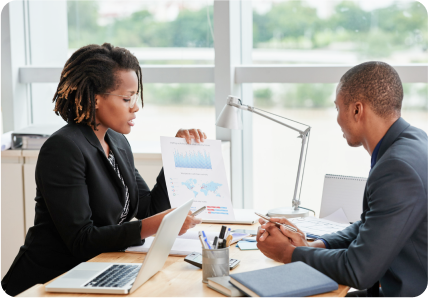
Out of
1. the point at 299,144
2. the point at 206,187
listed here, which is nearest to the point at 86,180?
the point at 206,187

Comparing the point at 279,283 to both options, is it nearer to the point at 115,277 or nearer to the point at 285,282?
the point at 285,282

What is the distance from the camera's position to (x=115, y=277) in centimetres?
145

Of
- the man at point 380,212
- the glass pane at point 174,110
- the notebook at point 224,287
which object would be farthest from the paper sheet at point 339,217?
the glass pane at point 174,110

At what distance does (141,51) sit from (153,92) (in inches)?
12.6

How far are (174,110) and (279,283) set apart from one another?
2.38m

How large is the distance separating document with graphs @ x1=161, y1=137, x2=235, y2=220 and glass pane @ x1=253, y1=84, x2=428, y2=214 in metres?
1.33

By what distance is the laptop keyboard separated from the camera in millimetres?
1389

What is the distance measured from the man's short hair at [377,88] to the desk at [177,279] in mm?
608

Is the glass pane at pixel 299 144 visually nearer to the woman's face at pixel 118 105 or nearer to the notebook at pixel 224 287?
the woman's face at pixel 118 105

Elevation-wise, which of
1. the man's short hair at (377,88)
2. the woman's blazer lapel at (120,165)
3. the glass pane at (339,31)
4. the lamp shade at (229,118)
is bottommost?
the woman's blazer lapel at (120,165)

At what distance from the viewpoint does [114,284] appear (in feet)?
4.56

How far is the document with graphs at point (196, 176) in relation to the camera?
2014 mm

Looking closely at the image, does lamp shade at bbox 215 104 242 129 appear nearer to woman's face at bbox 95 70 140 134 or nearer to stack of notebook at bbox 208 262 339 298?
woman's face at bbox 95 70 140 134

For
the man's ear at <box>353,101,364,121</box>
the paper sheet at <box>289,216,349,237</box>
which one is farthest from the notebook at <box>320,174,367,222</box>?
the man's ear at <box>353,101,364,121</box>
